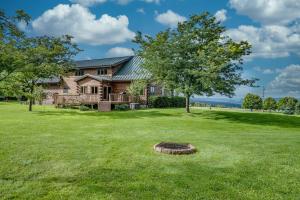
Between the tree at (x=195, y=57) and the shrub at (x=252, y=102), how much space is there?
885 inches

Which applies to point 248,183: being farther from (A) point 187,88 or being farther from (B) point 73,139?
(A) point 187,88

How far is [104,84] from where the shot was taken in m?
35.3

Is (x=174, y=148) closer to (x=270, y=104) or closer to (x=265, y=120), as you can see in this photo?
(x=265, y=120)

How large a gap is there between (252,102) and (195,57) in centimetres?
2480

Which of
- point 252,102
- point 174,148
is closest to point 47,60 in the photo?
point 174,148

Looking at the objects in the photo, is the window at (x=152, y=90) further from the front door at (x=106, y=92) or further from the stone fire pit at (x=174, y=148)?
the stone fire pit at (x=174, y=148)

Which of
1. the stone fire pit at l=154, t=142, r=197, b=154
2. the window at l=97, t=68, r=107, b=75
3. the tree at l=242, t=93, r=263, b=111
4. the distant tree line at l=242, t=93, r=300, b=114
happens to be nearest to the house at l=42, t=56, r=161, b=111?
the window at l=97, t=68, r=107, b=75

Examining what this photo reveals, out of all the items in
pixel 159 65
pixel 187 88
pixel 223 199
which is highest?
pixel 159 65

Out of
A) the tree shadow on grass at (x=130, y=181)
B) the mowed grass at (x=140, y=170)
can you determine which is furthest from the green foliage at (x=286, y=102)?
the tree shadow on grass at (x=130, y=181)

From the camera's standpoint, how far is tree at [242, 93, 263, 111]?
1704 inches

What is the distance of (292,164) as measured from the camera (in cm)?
809

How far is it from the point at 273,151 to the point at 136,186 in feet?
19.5

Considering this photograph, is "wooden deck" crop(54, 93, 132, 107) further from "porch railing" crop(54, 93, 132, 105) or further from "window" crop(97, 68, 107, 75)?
"window" crop(97, 68, 107, 75)

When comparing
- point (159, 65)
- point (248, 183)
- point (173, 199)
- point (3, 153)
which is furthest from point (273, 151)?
point (159, 65)
